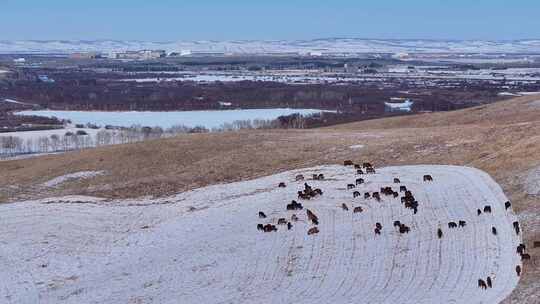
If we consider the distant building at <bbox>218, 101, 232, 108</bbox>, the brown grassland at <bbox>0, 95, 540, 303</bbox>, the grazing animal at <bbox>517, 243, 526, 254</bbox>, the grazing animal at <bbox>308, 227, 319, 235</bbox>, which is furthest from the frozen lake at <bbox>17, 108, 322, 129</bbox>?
the grazing animal at <bbox>517, 243, 526, 254</bbox>

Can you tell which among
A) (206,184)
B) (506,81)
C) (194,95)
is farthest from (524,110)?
(506,81)

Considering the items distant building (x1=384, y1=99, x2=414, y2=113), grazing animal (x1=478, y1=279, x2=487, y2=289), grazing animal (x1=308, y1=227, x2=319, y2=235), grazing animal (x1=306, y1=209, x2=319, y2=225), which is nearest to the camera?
grazing animal (x1=478, y1=279, x2=487, y2=289)

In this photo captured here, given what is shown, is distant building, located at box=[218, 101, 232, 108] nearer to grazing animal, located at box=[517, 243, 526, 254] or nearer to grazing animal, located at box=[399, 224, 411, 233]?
grazing animal, located at box=[399, 224, 411, 233]

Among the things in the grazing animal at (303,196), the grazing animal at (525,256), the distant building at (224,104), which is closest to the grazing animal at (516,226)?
the grazing animal at (525,256)

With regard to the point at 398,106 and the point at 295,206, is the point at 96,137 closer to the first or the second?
the point at 398,106

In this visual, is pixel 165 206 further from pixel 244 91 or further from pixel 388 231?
pixel 244 91

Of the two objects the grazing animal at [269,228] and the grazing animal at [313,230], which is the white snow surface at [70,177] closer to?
the grazing animal at [269,228]

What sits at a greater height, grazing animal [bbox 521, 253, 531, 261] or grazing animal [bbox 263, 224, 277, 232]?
grazing animal [bbox 521, 253, 531, 261]
